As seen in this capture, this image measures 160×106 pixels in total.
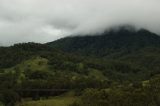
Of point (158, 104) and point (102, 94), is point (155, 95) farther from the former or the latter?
point (102, 94)

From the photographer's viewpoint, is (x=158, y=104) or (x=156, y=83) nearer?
(x=158, y=104)

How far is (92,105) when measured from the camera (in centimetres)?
17238

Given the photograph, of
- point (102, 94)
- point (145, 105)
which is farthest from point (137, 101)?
point (102, 94)

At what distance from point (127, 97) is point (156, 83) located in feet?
80.9

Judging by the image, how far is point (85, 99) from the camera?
18200cm

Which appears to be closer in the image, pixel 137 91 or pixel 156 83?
pixel 137 91

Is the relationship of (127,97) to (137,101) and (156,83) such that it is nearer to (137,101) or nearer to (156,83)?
(137,101)

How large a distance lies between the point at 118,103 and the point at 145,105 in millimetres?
10543

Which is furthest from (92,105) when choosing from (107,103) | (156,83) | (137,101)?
(156,83)

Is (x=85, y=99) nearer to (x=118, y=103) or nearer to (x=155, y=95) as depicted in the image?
(x=118, y=103)

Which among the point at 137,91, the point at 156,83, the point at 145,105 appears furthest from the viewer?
the point at 156,83

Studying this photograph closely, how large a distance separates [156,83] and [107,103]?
3200 centimetres

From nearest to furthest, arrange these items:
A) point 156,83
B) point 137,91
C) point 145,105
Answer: point 145,105 < point 137,91 < point 156,83

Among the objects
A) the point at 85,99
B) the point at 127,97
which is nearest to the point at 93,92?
the point at 85,99
